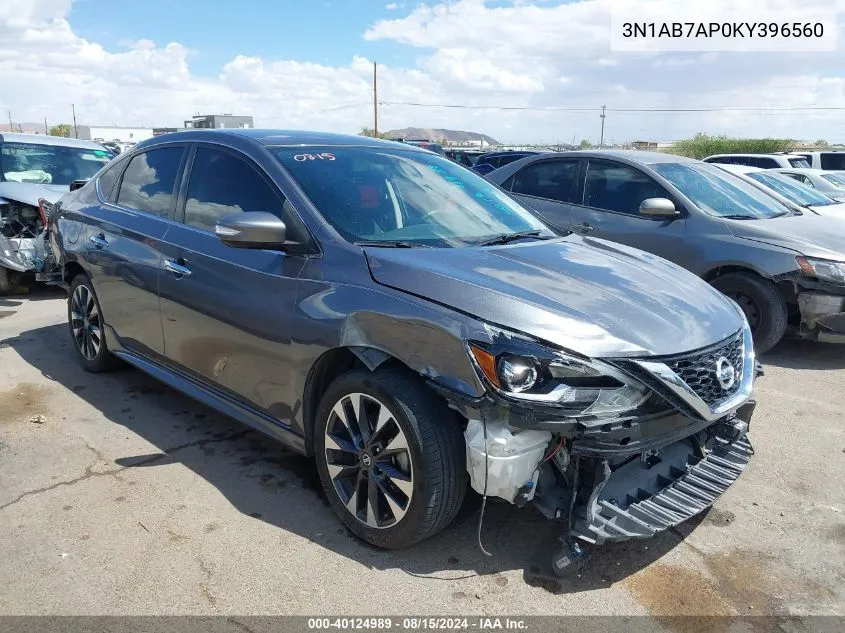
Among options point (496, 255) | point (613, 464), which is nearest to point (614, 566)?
point (613, 464)

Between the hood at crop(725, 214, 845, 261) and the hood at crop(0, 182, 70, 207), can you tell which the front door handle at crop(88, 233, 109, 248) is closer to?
the hood at crop(0, 182, 70, 207)

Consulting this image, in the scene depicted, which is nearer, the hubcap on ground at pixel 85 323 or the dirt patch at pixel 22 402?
the dirt patch at pixel 22 402

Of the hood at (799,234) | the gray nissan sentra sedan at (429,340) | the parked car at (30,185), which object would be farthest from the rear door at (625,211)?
the parked car at (30,185)

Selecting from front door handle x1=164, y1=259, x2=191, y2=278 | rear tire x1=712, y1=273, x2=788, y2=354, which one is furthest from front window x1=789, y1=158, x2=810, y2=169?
front door handle x1=164, y1=259, x2=191, y2=278

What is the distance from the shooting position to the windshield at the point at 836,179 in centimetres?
1442

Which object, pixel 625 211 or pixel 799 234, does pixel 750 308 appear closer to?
pixel 799 234

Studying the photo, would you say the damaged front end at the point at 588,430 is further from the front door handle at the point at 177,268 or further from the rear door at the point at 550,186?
the rear door at the point at 550,186

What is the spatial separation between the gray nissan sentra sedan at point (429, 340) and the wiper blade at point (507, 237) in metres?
0.02

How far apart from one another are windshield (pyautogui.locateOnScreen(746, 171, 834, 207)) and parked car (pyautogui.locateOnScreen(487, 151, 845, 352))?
97.3 inches

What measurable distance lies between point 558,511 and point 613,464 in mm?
272

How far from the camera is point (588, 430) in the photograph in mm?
2484

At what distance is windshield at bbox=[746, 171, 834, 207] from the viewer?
351 inches

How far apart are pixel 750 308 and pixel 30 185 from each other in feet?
25.5

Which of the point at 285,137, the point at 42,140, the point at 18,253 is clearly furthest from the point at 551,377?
the point at 42,140
